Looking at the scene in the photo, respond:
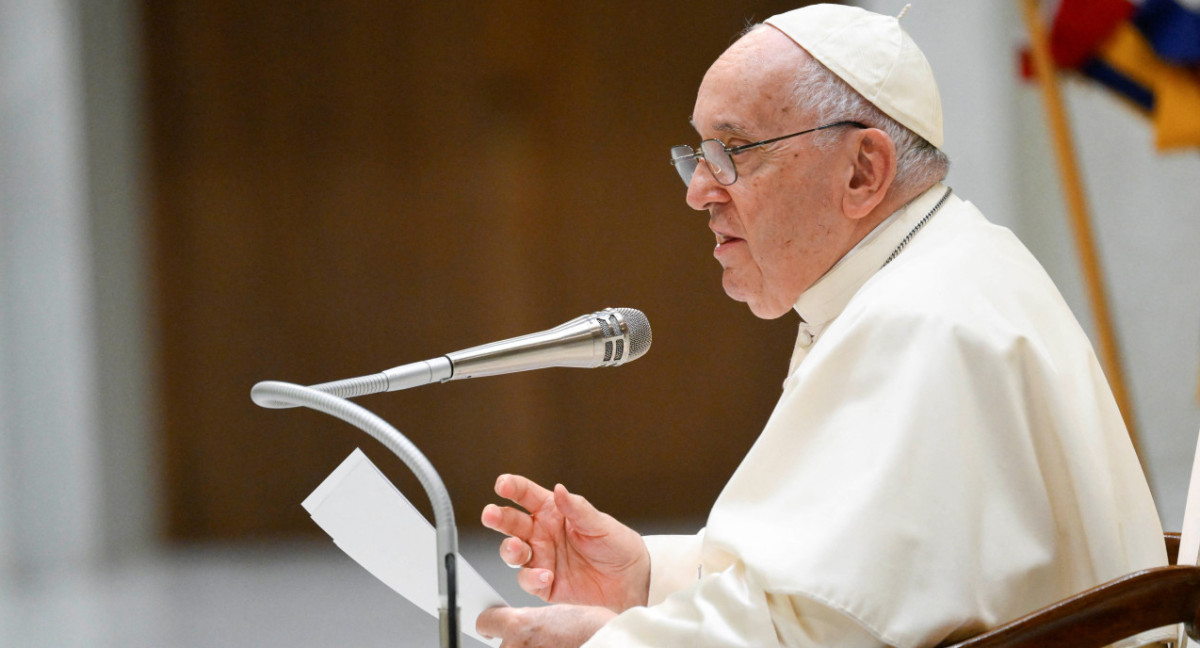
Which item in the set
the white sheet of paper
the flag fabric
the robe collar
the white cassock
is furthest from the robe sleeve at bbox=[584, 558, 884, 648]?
the flag fabric

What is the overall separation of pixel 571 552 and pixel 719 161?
742mm

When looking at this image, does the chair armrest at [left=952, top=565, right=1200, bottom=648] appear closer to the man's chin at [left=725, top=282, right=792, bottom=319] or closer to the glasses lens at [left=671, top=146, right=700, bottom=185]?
the man's chin at [left=725, top=282, right=792, bottom=319]

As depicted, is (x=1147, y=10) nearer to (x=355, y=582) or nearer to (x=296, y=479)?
(x=355, y=582)

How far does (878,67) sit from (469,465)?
486 cm

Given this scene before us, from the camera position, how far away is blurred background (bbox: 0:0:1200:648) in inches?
241

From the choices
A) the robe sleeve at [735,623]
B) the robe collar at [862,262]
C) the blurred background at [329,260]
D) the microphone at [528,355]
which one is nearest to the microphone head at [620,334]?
the microphone at [528,355]

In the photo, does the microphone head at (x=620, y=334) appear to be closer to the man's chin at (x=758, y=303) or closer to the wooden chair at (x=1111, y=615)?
the man's chin at (x=758, y=303)

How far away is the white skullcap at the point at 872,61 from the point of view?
1905 mm

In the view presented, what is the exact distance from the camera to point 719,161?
77.6 inches

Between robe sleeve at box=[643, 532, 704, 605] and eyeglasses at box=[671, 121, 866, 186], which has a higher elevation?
eyeglasses at box=[671, 121, 866, 186]

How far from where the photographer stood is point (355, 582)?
542cm

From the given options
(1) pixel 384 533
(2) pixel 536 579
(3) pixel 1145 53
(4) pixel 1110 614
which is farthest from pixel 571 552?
(3) pixel 1145 53

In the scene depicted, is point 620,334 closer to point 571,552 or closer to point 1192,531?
point 571,552

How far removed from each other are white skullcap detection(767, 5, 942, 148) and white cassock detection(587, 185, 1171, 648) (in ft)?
1.19
